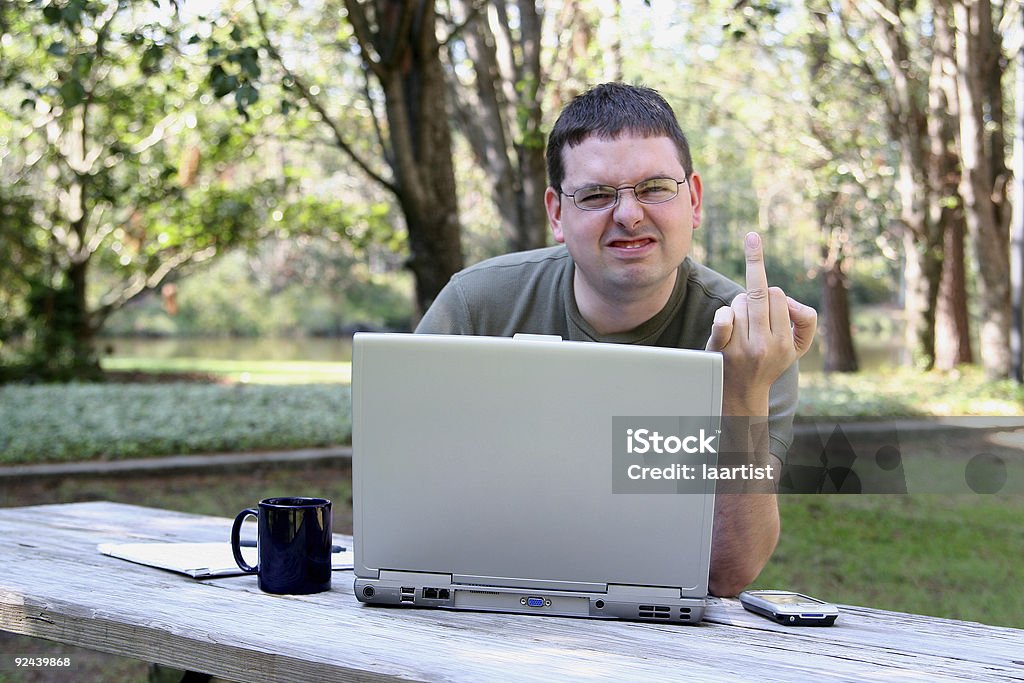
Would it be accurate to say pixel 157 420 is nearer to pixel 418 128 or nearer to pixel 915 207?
pixel 418 128

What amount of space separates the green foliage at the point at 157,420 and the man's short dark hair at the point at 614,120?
19.6 ft

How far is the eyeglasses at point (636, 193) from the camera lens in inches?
85.4

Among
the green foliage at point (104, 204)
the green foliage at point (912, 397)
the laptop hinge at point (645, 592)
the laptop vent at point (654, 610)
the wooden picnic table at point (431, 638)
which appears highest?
the green foliage at point (104, 204)

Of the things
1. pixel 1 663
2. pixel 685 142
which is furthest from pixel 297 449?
pixel 685 142

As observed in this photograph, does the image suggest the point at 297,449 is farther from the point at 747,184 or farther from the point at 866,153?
the point at 747,184

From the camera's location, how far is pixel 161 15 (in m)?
8.88

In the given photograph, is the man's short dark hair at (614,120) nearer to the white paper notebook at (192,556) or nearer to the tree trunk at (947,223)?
the white paper notebook at (192,556)

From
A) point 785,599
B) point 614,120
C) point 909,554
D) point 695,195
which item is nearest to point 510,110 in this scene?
point 909,554

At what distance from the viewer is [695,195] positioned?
239 cm

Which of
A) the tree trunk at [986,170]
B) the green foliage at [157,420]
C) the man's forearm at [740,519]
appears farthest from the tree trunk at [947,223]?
the man's forearm at [740,519]

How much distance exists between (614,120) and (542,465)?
858mm

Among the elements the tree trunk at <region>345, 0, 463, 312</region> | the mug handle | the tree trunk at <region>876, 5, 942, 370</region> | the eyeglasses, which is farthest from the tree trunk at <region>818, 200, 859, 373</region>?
the mug handle

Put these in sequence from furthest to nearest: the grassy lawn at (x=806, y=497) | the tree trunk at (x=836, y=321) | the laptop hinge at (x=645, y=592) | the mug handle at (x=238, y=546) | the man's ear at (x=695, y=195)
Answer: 1. the tree trunk at (x=836, y=321)
2. the grassy lawn at (x=806, y=497)
3. the man's ear at (x=695, y=195)
4. the mug handle at (x=238, y=546)
5. the laptop hinge at (x=645, y=592)

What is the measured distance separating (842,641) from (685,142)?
1.11 m
